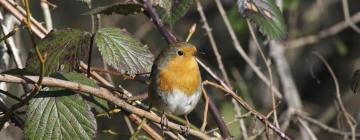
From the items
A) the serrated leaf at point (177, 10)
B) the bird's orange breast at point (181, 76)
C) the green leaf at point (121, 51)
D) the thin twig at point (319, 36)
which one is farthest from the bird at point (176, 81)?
the thin twig at point (319, 36)

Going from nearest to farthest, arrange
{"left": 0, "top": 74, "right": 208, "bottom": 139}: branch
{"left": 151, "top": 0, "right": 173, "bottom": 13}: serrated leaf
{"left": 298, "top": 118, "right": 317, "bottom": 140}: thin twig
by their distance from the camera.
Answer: {"left": 0, "top": 74, "right": 208, "bottom": 139}: branch
{"left": 151, "top": 0, "right": 173, "bottom": 13}: serrated leaf
{"left": 298, "top": 118, "right": 317, "bottom": 140}: thin twig

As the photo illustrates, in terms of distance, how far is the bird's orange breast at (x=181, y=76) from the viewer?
2.30 meters

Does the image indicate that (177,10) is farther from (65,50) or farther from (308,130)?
(308,130)

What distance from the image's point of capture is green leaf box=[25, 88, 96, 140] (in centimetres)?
155

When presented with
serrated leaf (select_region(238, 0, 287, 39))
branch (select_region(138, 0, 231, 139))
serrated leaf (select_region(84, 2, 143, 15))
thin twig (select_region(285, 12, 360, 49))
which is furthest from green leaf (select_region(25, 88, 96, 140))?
thin twig (select_region(285, 12, 360, 49))

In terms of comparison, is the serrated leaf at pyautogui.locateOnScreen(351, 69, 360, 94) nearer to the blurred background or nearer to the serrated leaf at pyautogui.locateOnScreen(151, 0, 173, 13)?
the serrated leaf at pyautogui.locateOnScreen(151, 0, 173, 13)

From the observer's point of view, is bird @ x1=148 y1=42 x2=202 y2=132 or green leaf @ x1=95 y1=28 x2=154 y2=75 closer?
green leaf @ x1=95 y1=28 x2=154 y2=75

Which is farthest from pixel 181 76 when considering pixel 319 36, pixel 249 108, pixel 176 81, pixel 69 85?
pixel 319 36

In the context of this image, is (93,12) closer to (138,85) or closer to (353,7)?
(138,85)

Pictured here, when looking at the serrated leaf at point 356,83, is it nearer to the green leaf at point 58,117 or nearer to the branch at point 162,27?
the branch at point 162,27

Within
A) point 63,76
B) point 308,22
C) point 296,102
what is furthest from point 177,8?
point 308,22

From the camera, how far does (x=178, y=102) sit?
225cm

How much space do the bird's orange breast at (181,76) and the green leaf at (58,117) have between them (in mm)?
712

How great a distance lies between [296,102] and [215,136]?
207 cm
